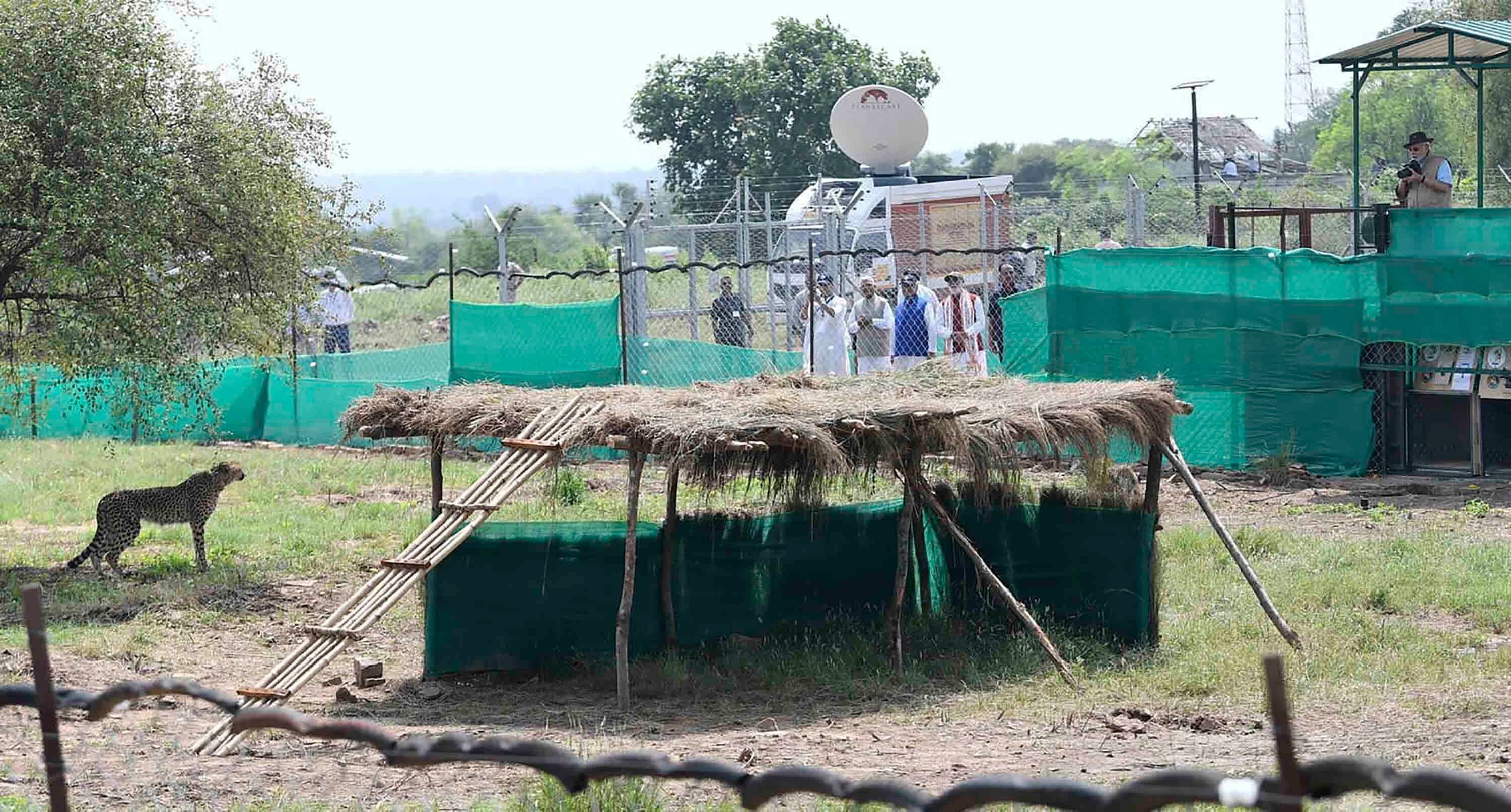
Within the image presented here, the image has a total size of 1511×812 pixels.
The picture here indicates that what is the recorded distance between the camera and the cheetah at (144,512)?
1309cm

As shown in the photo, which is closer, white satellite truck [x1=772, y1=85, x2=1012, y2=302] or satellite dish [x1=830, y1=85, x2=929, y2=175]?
white satellite truck [x1=772, y1=85, x2=1012, y2=302]

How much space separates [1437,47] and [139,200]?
13.7 meters

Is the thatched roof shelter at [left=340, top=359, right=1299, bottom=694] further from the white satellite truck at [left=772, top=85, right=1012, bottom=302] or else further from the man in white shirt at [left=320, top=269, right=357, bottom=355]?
the man in white shirt at [left=320, top=269, right=357, bottom=355]

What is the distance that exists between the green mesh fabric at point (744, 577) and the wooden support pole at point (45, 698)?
21.8 ft

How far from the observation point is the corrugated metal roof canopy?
659 inches

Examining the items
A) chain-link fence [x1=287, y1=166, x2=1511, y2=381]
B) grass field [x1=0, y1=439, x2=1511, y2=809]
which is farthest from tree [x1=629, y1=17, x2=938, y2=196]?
grass field [x1=0, y1=439, x2=1511, y2=809]

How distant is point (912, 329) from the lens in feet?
60.1

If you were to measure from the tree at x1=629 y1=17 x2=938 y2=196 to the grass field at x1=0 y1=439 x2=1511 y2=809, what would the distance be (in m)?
32.5

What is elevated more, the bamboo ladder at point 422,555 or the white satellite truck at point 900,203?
the white satellite truck at point 900,203

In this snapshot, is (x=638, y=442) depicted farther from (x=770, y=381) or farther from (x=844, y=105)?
(x=844, y=105)

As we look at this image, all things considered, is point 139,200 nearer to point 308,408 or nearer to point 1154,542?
point 1154,542

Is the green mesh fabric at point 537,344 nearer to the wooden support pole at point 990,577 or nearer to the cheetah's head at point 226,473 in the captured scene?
the cheetah's head at point 226,473

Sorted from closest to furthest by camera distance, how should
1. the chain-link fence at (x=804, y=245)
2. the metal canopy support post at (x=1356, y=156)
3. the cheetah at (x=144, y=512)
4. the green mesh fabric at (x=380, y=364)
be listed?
the cheetah at (x=144, y=512), the metal canopy support post at (x=1356, y=156), the chain-link fence at (x=804, y=245), the green mesh fabric at (x=380, y=364)

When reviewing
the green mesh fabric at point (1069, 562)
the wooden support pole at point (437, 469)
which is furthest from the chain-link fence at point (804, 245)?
the green mesh fabric at point (1069, 562)
